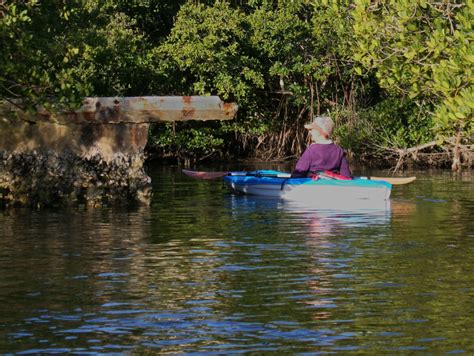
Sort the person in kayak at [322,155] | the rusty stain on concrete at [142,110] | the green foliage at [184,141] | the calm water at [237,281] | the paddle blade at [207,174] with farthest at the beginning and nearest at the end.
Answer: the green foliage at [184,141] < the paddle blade at [207,174] < the person in kayak at [322,155] < the rusty stain on concrete at [142,110] < the calm water at [237,281]

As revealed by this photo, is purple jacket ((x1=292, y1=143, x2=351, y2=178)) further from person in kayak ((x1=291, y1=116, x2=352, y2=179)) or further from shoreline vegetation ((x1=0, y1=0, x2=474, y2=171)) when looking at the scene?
shoreline vegetation ((x1=0, y1=0, x2=474, y2=171))

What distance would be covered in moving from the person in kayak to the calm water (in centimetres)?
215

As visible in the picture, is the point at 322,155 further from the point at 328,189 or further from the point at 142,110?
the point at 142,110

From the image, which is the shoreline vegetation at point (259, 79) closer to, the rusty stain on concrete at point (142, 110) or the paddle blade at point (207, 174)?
the paddle blade at point (207, 174)

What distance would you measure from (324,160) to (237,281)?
10447 millimetres

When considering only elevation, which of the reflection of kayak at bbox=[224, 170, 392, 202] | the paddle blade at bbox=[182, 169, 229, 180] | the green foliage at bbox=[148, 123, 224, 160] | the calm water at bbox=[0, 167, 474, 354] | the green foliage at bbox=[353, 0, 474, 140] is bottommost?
the calm water at bbox=[0, 167, 474, 354]

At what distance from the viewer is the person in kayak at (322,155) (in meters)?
22.3

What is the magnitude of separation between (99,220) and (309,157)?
5465 mm

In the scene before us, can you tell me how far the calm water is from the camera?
9.48 m

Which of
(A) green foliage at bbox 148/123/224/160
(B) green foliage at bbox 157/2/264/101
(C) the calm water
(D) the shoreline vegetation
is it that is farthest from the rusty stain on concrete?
(A) green foliage at bbox 148/123/224/160

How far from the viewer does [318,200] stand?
22000 millimetres

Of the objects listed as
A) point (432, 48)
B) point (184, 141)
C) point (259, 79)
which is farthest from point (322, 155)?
point (184, 141)

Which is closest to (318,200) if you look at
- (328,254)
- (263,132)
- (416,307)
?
(328,254)

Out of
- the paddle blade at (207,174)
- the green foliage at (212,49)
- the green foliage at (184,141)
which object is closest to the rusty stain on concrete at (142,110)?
the paddle blade at (207,174)
